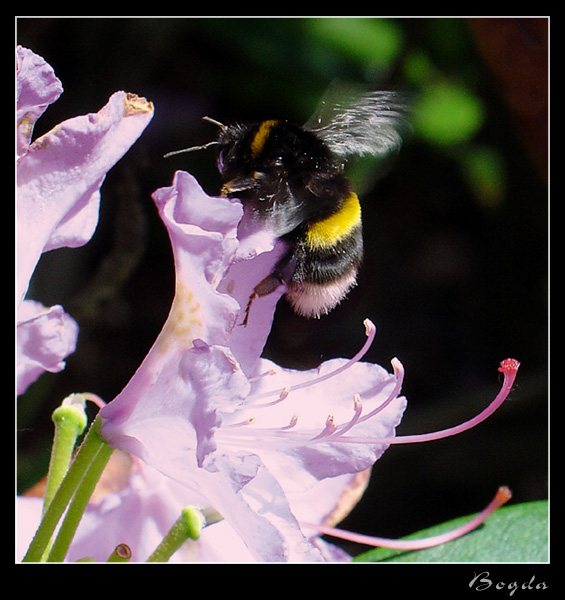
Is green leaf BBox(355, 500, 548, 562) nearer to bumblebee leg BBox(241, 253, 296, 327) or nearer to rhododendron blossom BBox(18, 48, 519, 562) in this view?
A: rhododendron blossom BBox(18, 48, 519, 562)

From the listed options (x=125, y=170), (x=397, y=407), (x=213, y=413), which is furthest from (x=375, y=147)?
(x=125, y=170)

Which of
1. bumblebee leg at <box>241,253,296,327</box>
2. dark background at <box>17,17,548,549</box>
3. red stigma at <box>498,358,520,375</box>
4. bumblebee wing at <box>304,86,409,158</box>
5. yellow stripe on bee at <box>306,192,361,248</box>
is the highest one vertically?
bumblebee wing at <box>304,86,409,158</box>

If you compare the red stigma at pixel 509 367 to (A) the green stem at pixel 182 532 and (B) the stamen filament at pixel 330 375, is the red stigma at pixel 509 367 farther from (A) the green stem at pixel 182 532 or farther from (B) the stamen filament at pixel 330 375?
(A) the green stem at pixel 182 532

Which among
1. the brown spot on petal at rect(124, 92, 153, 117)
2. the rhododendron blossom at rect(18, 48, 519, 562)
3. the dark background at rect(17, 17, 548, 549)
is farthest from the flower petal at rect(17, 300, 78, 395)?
the dark background at rect(17, 17, 548, 549)

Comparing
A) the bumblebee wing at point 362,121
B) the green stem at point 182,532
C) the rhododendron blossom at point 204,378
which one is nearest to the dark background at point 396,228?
the bumblebee wing at point 362,121

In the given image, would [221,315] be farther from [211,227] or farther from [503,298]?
[503,298]

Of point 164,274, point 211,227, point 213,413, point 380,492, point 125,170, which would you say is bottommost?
point 380,492
